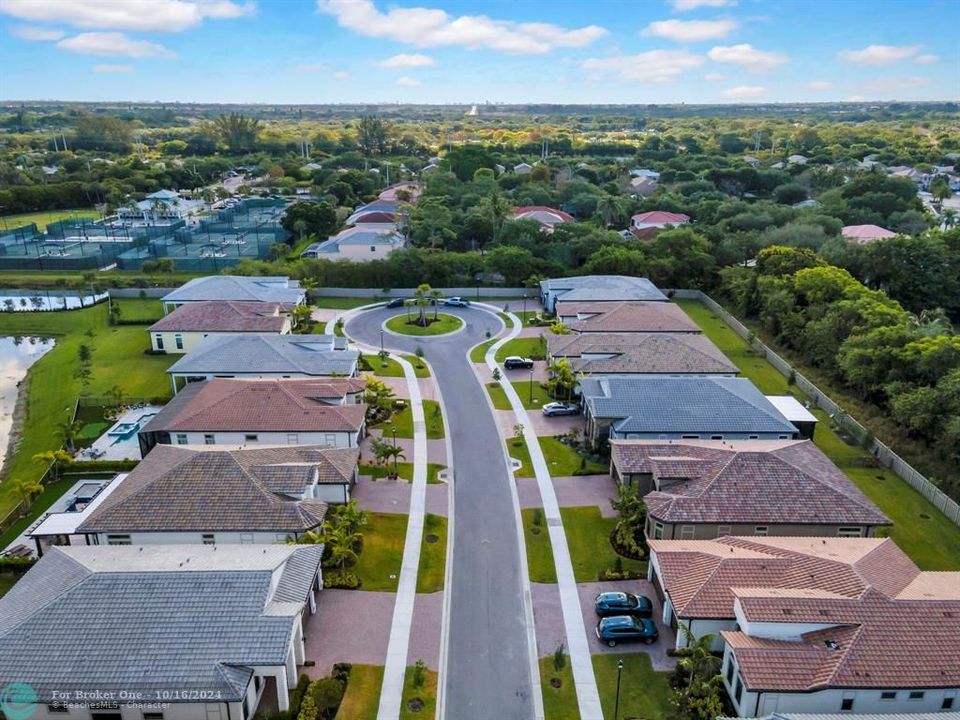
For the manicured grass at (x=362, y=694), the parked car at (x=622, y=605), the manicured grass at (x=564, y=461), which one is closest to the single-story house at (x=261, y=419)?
the manicured grass at (x=564, y=461)

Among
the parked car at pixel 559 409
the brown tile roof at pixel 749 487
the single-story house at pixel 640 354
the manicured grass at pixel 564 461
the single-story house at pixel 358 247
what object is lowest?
the manicured grass at pixel 564 461

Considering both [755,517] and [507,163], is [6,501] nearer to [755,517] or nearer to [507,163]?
[755,517]

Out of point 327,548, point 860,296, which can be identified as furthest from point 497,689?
point 860,296

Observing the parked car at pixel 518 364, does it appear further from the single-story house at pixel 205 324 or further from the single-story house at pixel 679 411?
the single-story house at pixel 205 324

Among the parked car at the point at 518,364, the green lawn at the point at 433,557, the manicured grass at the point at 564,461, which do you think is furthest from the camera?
the parked car at the point at 518,364

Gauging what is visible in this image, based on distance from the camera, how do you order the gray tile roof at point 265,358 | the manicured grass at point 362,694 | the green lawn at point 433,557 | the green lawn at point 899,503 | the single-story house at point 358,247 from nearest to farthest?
the manicured grass at point 362,694 < the green lawn at point 433,557 < the green lawn at point 899,503 < the gray tile roof at point 265,358 < the single-story house at point 358,247

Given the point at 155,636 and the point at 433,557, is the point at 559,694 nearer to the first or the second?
the point at 433,557

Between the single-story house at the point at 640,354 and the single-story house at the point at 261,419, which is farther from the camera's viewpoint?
the single-story house at the point at 640,354
